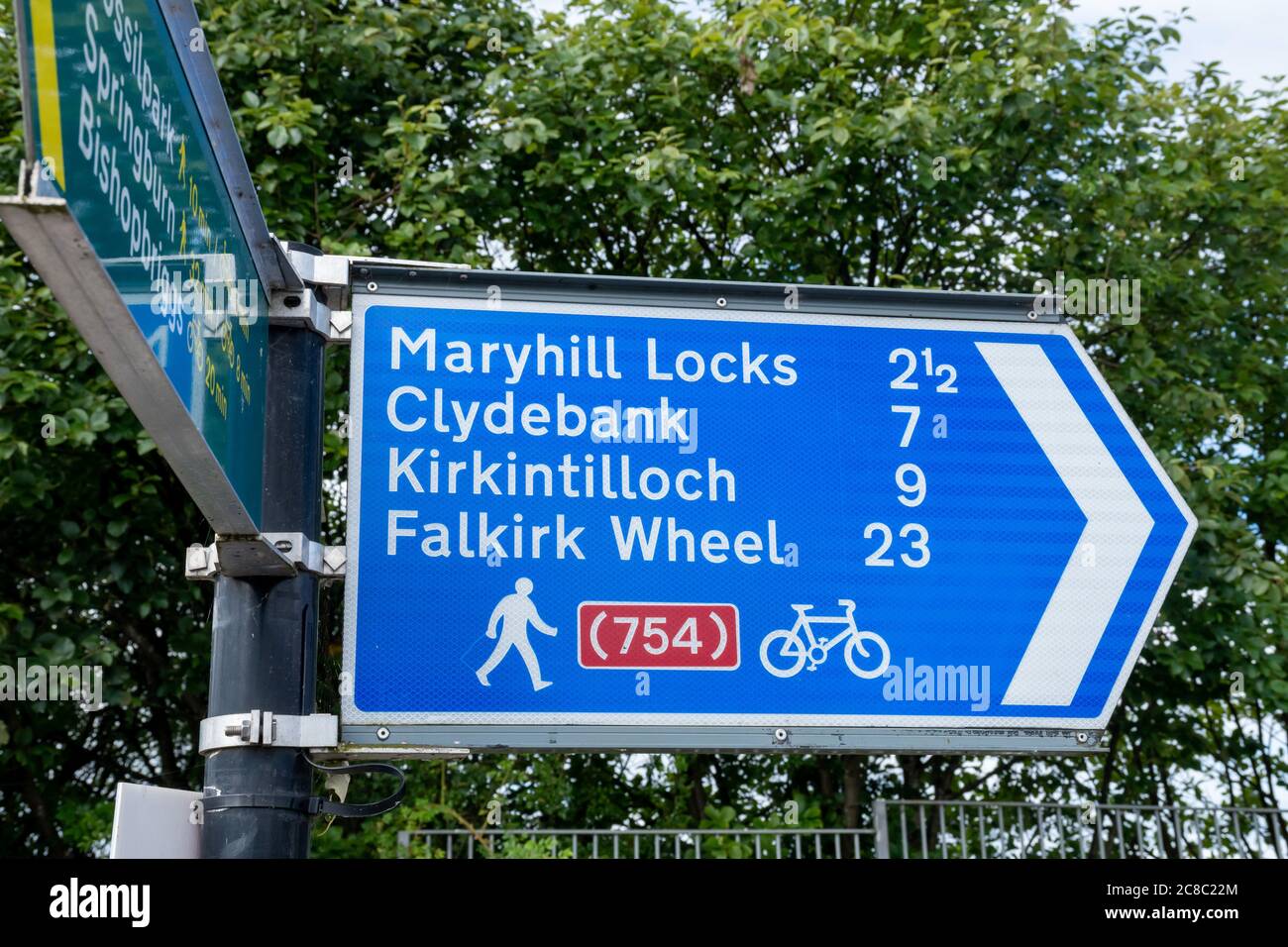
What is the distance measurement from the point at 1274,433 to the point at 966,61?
3.53 metres

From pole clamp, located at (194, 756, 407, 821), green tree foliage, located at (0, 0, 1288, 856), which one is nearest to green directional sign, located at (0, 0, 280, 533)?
pole clamp, located at (194, 756, 407, 821)

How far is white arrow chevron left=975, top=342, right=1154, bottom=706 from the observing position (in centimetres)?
267

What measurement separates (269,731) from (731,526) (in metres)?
0.93

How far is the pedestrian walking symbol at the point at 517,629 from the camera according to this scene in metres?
2.49

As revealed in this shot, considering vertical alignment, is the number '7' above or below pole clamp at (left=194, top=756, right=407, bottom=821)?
above

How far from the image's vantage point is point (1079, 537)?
2775mm

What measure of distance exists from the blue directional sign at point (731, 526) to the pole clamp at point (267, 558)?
5 cm

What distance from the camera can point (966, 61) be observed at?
26.6ft

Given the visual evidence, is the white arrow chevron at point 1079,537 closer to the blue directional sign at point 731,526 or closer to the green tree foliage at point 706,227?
the blue directional sign at point 731,526

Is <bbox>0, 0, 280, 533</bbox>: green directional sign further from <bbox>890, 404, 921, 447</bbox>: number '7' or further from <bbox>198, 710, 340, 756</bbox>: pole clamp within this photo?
<bbox>890, 404, 921, 447</bbox>: number '7'

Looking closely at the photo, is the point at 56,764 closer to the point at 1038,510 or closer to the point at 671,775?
the point at 671,775

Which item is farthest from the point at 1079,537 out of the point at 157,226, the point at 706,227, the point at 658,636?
the point at 706,227

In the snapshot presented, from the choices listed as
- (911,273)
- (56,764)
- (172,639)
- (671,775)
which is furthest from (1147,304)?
(56,764)

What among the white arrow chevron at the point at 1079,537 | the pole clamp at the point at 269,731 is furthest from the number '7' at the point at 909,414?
the pole clamp at the point at 269,731
